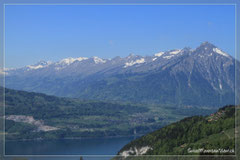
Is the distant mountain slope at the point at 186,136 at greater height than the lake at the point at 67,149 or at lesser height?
greater

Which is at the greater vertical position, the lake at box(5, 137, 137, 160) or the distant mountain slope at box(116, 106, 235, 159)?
the distant mountain slope at box(116, 106, 235, 159)

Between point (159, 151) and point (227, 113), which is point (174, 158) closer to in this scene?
point (159, 151)

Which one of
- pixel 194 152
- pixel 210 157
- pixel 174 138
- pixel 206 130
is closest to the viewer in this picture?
pixel 210 157

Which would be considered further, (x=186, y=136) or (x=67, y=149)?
(x=67, y=149)

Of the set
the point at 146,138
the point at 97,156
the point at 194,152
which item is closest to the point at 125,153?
the point at 146,138

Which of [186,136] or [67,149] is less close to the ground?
[186,136]

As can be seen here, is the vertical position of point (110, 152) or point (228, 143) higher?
point (228, 143)

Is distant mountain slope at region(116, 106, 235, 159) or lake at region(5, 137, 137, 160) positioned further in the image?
lake at region(5, 137, 137, 160)

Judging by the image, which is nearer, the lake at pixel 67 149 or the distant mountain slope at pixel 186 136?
the distant mountain slope at pixel 186 136
